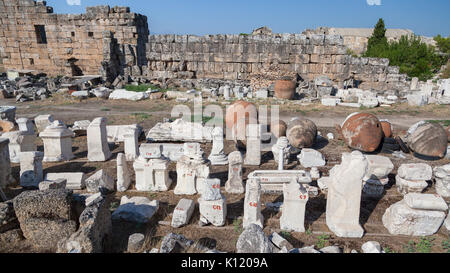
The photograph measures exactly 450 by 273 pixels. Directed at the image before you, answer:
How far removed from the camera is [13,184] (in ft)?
18.4

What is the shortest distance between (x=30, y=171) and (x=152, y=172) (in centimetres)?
242

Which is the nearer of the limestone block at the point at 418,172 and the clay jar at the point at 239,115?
the limestone block at the point at 418,172

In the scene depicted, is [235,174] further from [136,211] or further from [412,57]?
[412,57]

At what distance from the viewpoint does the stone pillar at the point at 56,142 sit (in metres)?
6.63

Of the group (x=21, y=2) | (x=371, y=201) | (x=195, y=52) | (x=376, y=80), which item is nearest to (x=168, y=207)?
(x=371, y=201)

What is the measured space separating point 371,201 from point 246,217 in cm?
247

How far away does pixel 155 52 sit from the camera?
16.5 meters

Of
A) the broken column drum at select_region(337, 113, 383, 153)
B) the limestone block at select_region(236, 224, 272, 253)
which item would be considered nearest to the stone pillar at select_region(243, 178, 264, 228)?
the limestone block at select_region(236, 224, 272, 253)

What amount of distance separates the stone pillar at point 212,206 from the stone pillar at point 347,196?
1.61m

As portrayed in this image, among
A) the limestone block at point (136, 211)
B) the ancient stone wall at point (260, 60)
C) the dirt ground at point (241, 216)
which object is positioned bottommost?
the dirt ground at point (241, 216)

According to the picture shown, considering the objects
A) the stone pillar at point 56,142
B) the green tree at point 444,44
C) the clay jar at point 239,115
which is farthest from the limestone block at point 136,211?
the green tree at point 444,44

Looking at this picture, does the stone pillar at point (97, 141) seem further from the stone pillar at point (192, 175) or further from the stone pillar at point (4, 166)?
the stone pillar at point (192, 175)

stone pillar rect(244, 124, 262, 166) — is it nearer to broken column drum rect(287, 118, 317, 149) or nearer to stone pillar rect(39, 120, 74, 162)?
broken column drum rect(287, 118, 317, 149)

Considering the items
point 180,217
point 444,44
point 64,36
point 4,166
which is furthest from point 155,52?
point 444,44
